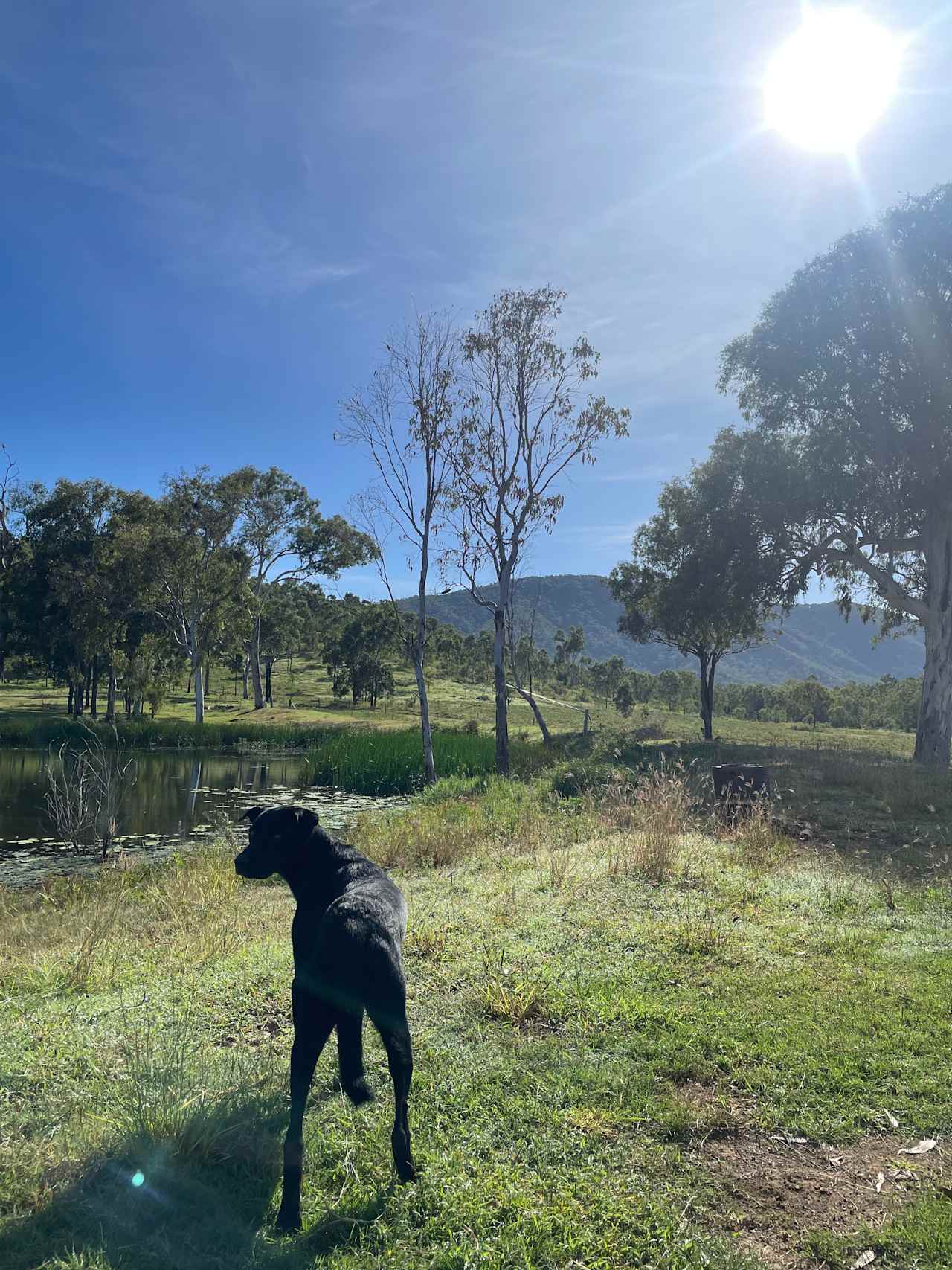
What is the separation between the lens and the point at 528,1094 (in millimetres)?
3771

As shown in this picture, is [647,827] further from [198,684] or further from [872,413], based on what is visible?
[198,684]

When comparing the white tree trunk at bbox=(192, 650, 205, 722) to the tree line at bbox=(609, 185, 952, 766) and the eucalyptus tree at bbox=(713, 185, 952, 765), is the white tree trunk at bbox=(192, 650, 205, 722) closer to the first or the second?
the tree line at bbox=(609, 185, 952, 766)

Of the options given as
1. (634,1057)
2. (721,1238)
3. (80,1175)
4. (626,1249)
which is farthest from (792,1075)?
(80,1175)

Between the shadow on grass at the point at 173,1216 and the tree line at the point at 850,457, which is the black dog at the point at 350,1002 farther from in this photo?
the tree line at the point at 850,457

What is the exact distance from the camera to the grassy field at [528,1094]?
9.27ft

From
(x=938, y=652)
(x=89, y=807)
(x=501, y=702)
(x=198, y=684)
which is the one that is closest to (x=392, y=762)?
(x=501, y=702)

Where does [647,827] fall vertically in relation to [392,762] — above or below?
above

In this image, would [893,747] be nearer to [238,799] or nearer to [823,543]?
[823,543]

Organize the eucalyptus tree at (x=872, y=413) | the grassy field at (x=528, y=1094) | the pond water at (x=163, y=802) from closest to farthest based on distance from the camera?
the grassy field at (x=528, y=1094) → the pond water at (x=163, y=802) → the eucalyptus tree at (x=872, y=413)

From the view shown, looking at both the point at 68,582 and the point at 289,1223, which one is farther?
the point at 68,582

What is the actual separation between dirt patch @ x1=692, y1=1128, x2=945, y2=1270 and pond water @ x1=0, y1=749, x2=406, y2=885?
1105 centimetres

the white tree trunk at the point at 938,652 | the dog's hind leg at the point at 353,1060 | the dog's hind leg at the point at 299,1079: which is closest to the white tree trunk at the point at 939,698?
the white tree trunk at the point at 938,652

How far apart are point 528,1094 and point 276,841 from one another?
1.78m

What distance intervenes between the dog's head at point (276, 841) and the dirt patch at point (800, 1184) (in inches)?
90.5
